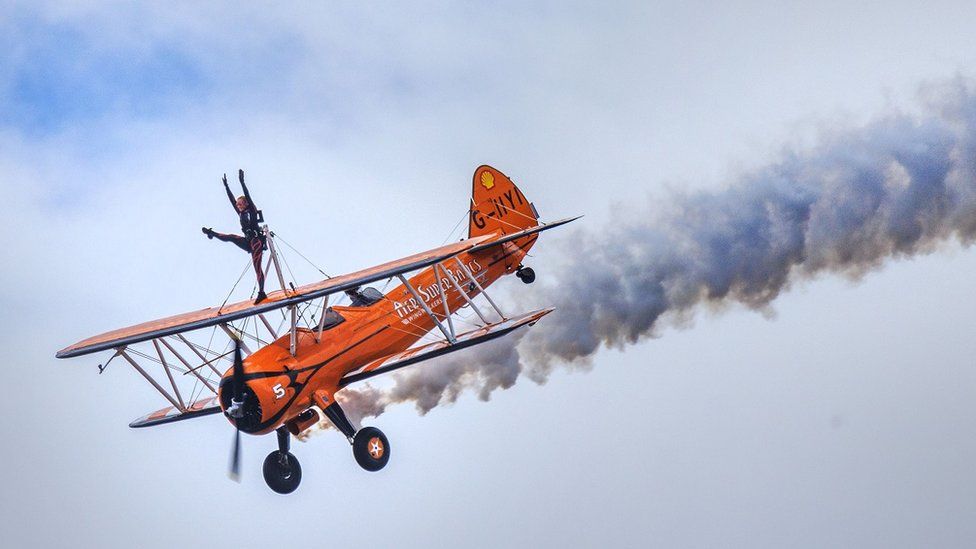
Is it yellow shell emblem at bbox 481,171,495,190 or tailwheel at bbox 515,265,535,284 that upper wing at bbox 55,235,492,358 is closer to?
tailwheel at bbox 515,265,535,284

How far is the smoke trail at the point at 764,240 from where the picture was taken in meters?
44.5

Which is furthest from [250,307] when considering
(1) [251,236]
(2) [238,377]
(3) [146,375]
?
(3) [146,375]

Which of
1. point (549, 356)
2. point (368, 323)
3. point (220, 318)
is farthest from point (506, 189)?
point (220, 318)

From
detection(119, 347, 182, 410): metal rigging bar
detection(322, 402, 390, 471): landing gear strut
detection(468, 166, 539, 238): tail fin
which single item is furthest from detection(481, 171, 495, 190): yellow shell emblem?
detection(119, 347, 182, 410): metal rigging bar

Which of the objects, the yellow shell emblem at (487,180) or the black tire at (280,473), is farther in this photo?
the yellow shell emblem at (487,180)

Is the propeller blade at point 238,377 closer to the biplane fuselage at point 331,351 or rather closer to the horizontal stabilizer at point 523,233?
the biplane fuselage at point 331,351

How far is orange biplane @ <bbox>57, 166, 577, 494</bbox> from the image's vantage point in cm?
3644

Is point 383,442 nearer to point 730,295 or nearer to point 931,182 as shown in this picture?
point 730,295

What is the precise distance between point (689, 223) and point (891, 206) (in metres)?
4.84

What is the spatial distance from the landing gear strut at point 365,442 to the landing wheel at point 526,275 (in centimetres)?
685

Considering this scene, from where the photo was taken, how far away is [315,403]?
3738 centimetres

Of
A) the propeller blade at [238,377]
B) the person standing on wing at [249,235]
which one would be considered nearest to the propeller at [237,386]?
the propeller blade at [238,377]

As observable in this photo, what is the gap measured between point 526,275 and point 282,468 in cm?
850

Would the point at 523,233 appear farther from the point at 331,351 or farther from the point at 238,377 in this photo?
the point at 238,377
